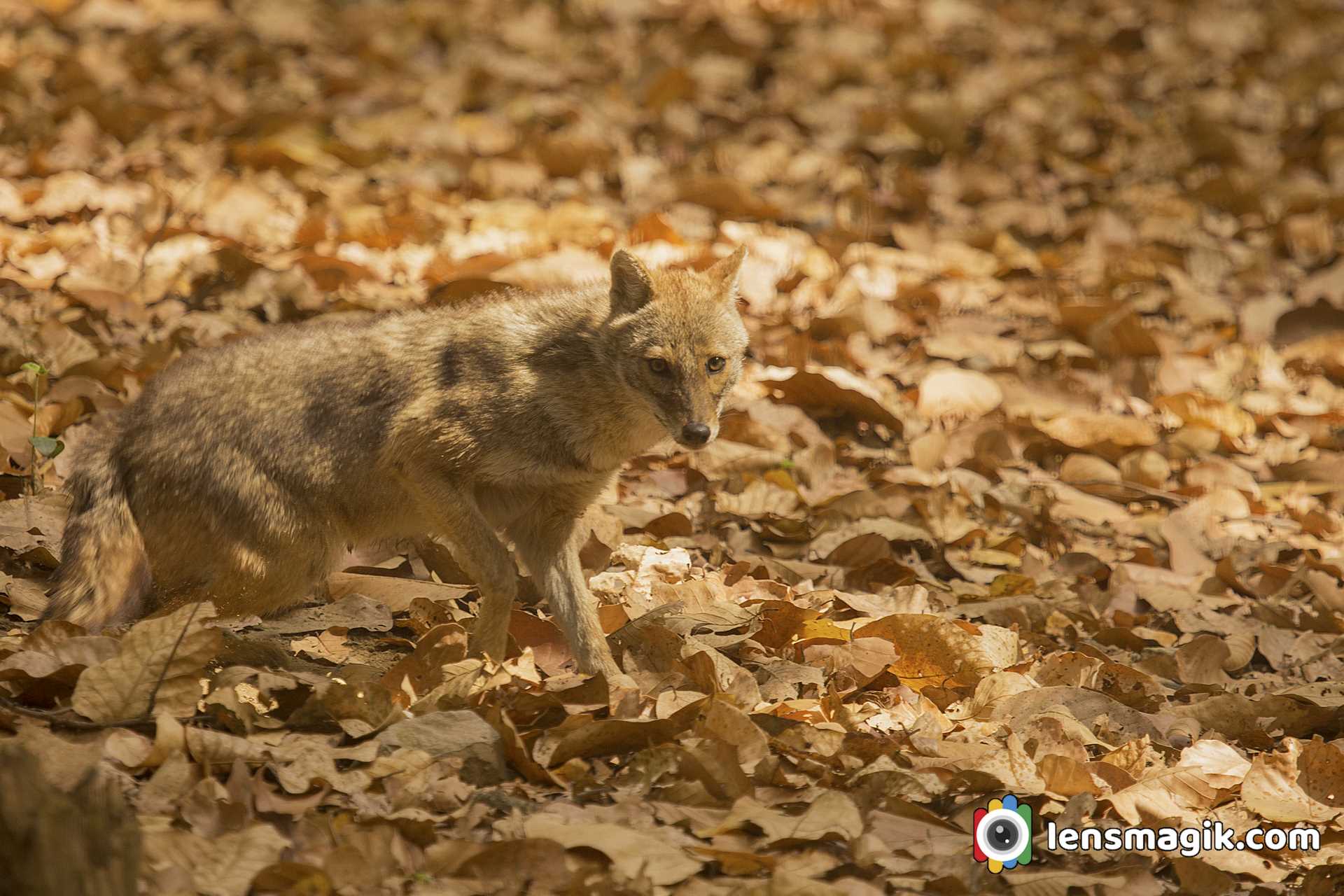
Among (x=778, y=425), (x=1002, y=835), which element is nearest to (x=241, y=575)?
(x=1002, y=835)

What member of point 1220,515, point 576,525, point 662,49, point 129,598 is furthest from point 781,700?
point 662,49

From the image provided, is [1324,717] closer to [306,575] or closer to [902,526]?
[902,526]

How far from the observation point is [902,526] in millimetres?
6164

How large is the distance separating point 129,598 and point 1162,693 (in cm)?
382

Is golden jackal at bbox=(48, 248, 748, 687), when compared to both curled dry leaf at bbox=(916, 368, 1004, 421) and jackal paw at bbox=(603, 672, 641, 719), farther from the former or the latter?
curled dry leaf at bbox=(916, 368, 1004, 421)

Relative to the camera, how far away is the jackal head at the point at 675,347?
5.10 m

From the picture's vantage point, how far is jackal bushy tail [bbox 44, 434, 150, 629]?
464 cm

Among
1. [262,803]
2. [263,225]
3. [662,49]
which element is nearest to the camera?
[262,803]

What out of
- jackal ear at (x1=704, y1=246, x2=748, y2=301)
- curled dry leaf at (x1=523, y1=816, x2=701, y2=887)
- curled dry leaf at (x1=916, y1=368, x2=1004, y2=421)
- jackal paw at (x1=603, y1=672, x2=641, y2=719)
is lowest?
curled dry leaf at (x1=916, y1=368, x2=1004, y2=421)

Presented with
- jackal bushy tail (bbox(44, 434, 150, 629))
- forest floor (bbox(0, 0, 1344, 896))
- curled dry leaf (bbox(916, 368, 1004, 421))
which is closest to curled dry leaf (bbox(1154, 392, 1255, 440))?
forest floor (bbox(0, 0, 1344, 896))

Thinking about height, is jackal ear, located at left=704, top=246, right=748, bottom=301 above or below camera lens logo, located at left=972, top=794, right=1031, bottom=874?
above

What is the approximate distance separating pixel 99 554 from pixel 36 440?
0.57m

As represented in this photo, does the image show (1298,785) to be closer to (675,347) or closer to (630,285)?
(675,347)

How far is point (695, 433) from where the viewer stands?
4.98m
